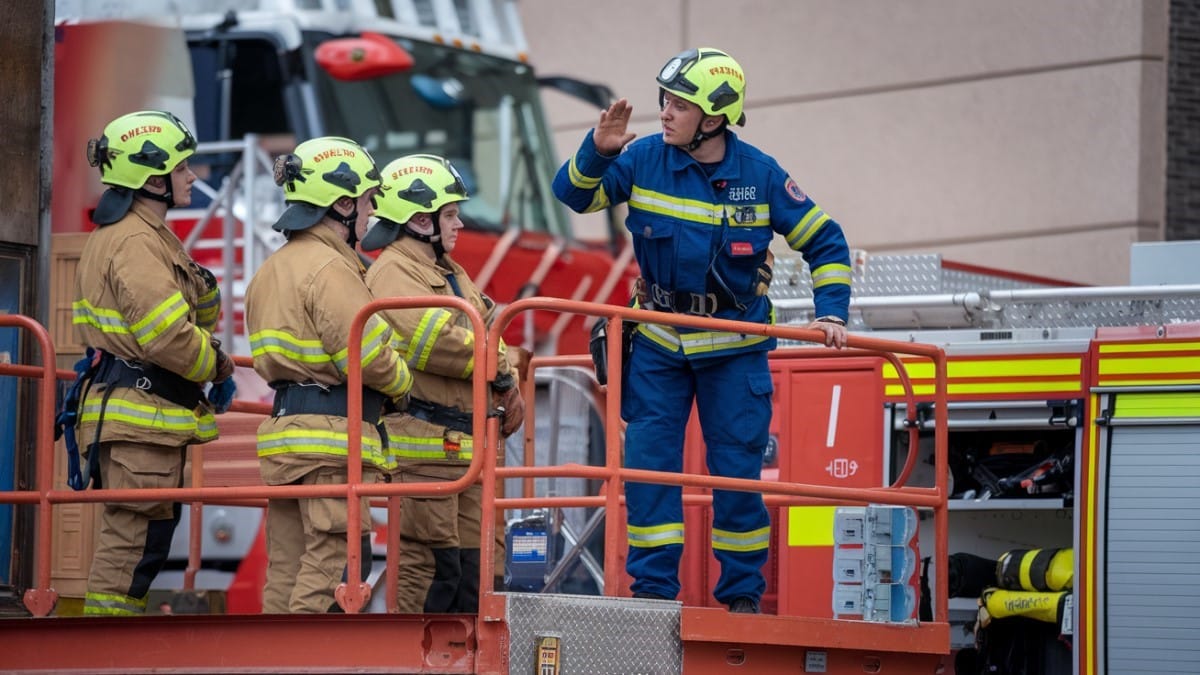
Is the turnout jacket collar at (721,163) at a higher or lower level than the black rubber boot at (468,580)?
higher

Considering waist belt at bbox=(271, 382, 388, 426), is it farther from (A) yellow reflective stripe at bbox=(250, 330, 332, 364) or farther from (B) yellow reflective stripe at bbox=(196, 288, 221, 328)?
(B) yellow reflective stripe at bbox=(196, 288, 221, 328)

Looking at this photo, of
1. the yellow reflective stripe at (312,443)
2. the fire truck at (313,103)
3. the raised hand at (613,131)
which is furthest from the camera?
the fire truck at (313,103)

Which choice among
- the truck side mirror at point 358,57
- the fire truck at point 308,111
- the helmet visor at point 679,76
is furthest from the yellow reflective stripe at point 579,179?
the truck side mirror at point 358,57

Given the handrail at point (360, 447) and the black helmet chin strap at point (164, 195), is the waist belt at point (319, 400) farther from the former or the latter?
the black helmet chin strap at point (164, 195)

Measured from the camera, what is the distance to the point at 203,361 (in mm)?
7402

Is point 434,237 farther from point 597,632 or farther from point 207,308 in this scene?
point 597,632

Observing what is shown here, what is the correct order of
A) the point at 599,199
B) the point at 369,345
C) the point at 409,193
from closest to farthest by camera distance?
1. the point at 369,345
2. the point at 599,199
3. the point at 409,193

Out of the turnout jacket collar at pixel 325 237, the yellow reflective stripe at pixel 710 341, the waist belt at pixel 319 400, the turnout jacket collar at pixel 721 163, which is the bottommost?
the waist belt at pixel 319 400

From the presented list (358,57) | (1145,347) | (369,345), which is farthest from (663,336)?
(358,57)

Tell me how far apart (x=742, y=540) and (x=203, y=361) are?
2.01 metres

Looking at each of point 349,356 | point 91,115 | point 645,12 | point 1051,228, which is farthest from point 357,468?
point 645,12

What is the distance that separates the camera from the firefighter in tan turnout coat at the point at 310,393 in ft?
23.2

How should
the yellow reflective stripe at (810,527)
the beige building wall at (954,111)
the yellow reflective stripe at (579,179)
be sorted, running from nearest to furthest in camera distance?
the yellow reflective stripe at (579,179) < the yellow reflective stripe at (810,527) < the beige building wall at (954,111)

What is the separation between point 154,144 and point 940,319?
12.3 feet
